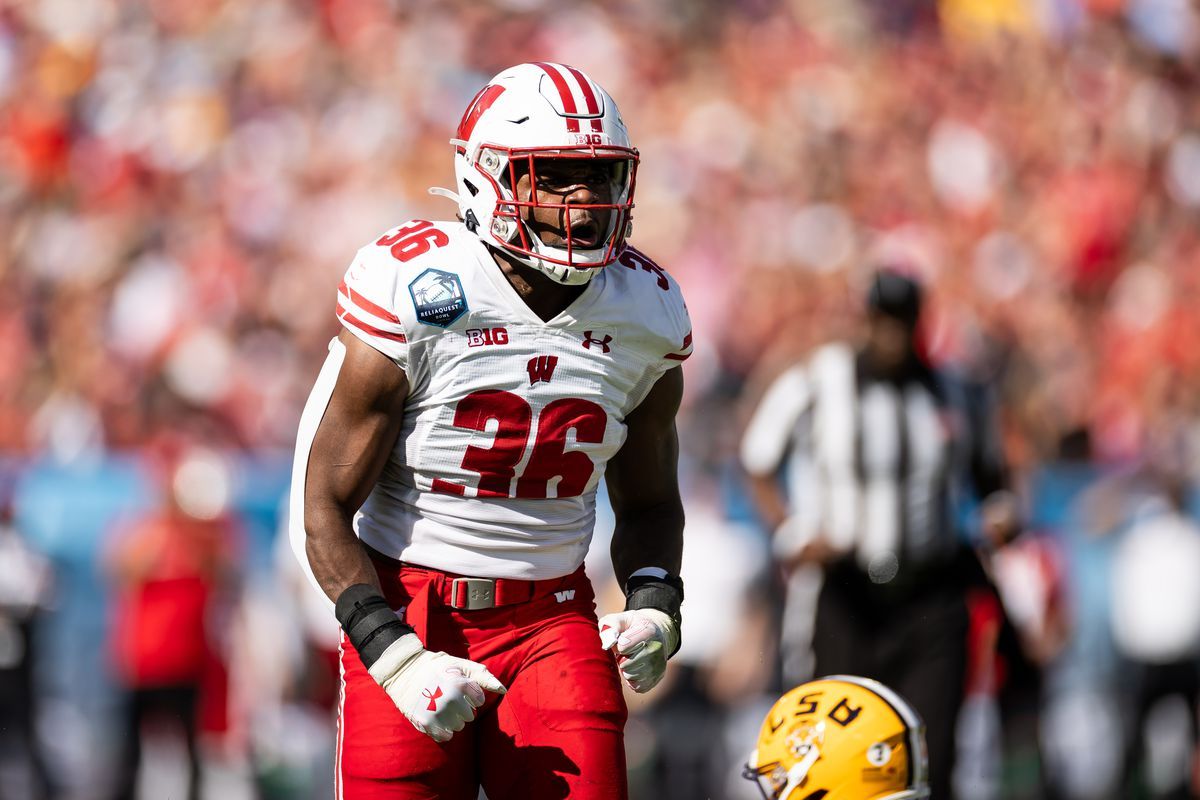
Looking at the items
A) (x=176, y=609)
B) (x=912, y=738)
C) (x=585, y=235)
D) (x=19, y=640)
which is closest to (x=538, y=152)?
(x=585, y=235)

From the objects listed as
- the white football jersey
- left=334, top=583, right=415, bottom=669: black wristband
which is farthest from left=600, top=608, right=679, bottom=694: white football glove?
left=334, top=583, right=415, bottom=669: black wristband

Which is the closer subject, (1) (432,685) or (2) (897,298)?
(1) (432,685)

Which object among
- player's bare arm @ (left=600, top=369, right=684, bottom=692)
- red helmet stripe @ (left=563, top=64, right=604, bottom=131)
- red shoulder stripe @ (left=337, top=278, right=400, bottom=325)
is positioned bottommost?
player's bare arm @ (left=600, top=369, right=684, bottom=692)

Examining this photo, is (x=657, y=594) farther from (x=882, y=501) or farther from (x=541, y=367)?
(x=882, y=501)

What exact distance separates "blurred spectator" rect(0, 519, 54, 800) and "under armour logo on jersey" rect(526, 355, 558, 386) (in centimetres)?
509

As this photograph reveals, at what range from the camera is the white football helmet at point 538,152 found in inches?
130

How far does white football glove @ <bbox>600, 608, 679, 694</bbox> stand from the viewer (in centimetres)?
333

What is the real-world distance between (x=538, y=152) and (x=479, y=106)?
0.72ft

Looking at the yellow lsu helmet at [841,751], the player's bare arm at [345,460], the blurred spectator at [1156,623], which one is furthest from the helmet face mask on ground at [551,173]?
the blurred spectator at [1156,623]

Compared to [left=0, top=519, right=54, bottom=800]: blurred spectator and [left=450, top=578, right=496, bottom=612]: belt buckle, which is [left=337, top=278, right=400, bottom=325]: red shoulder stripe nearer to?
[left=450, top=578, right=496, bottom=612]: belt buckle

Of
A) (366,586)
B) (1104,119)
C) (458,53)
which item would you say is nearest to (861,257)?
(1104,119)

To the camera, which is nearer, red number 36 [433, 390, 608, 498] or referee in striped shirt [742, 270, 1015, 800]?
red number 36 [433, 390, 608, 498]

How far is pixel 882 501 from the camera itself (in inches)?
230

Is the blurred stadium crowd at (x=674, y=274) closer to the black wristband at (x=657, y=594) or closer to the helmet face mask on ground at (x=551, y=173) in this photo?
the black wristband at (x=657, y=594)
